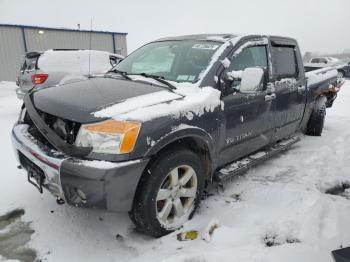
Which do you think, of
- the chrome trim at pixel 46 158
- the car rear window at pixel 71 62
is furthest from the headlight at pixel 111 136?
the car rear window at pixel 71 62

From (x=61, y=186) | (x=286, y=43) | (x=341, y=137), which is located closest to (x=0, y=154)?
(x=61, y=186)

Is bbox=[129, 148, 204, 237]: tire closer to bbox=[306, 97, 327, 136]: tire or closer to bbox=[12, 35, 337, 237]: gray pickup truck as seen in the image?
bbox=[12, 35, 337, 237]: gray pickup truck

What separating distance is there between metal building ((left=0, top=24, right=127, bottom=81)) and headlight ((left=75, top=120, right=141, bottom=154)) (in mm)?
17675

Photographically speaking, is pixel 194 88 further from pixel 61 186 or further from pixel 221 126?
pixel 61 186

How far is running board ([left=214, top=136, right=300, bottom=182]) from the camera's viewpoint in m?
3.39

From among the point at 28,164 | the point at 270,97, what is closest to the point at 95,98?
the point at 28,164

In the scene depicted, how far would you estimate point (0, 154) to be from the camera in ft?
16.1

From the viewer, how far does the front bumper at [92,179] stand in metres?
2.33

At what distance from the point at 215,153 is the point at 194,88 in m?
0.66

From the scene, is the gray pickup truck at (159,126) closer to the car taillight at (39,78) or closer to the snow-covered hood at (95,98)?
the snow-covered hood at (95,98)

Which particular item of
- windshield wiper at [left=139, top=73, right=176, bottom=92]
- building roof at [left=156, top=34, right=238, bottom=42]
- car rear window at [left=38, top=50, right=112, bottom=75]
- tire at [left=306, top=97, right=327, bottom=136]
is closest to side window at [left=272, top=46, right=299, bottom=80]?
building roof at [left=156, top=34, right=238, bottom=42]

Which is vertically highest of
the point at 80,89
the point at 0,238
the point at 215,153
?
the point at 80,89

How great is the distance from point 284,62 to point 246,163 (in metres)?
→ 1.60

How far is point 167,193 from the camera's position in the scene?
110 inches
